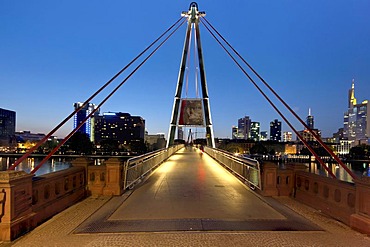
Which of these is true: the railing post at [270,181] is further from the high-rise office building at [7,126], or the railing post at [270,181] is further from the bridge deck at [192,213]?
the high-rise office building at [7,126]

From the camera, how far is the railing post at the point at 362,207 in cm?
589

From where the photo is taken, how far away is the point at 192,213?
7270mm

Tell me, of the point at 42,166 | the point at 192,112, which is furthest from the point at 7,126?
the point at 192,112

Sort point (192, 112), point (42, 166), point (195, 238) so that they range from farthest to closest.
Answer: point (42, 166) → point (192, 112) → point (195, 238)

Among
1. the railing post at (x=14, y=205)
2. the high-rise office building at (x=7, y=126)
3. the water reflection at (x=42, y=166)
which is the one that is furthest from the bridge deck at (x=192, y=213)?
the high-rise office building at (x=7, y=126)

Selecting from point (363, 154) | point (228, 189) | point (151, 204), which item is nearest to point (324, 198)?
point (228, 189)

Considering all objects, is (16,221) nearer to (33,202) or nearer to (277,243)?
(33,202)

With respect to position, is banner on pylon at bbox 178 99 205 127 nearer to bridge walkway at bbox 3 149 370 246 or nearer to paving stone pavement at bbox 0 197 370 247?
bridge walkway at bbox 3 149 370 246

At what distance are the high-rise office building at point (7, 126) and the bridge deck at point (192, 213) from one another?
173552 mm

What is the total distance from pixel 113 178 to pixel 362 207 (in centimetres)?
677

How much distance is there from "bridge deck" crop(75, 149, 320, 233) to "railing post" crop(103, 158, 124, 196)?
43 cm

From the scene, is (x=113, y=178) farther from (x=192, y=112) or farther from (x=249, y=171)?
(x=192, y=112)

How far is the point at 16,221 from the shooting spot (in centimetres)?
562

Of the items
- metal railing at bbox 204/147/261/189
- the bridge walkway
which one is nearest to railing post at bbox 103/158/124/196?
the bridge walkway
